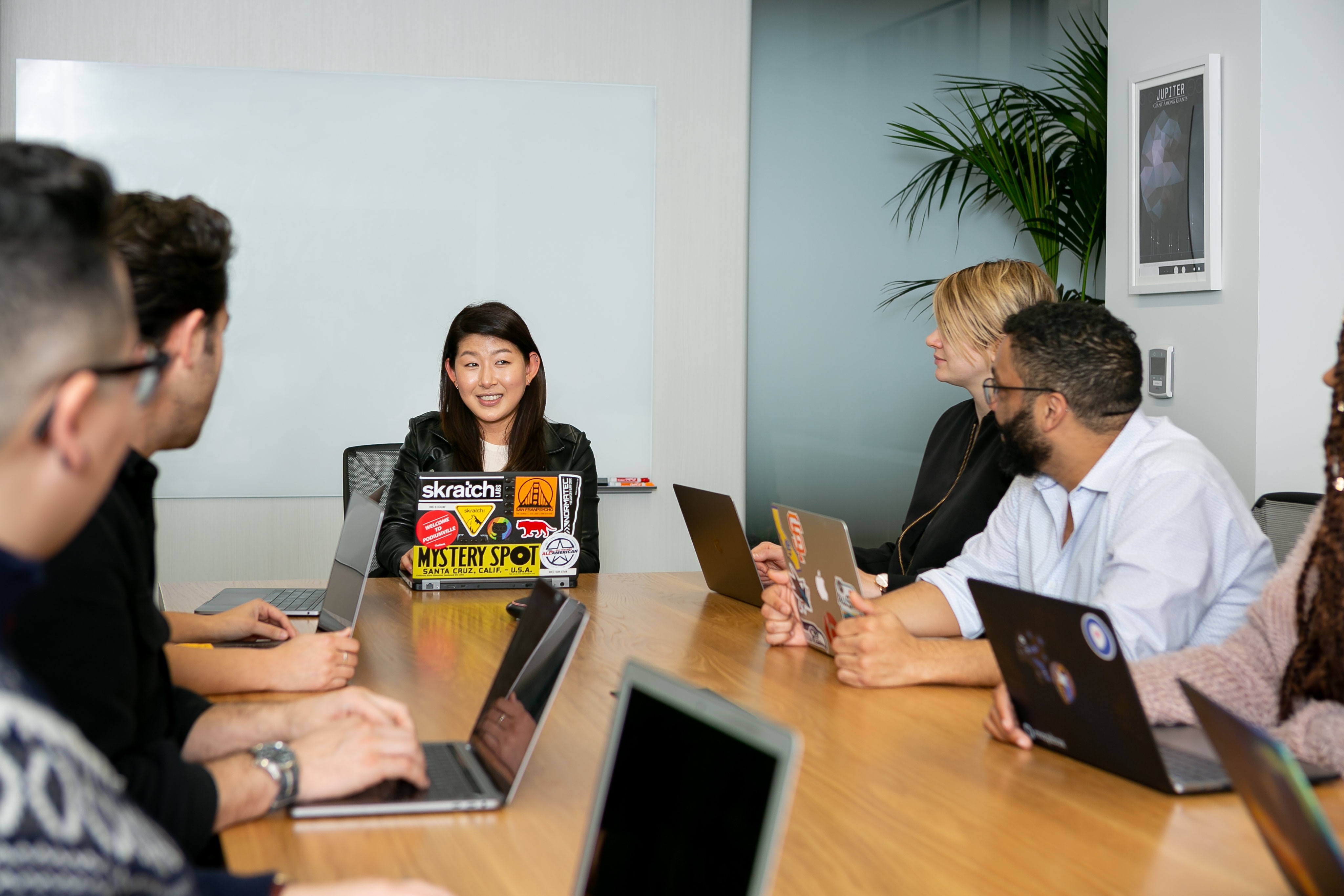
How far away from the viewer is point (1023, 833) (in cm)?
119

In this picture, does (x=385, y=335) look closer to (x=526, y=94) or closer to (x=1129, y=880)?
(x=526, y=94)

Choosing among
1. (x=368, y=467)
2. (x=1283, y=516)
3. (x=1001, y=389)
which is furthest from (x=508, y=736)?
(x=368, y=467)

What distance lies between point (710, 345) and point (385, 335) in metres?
1.22

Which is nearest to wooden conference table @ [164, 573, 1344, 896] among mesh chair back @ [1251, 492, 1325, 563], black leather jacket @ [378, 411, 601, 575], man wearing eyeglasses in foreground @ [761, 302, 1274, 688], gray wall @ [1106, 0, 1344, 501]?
man wearing eyeglasses in foreground @ [761, 302, 1274, 688]

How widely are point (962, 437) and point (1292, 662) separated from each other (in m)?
1.44

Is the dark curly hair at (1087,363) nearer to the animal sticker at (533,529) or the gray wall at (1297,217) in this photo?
the gray wall at (1297,217)

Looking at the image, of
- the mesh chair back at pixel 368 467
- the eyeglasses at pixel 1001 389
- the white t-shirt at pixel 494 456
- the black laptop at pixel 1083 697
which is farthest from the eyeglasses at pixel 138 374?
the mesh chair back at pixel 368 467

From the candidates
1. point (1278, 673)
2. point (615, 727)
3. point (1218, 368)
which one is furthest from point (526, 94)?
point (615, 727)

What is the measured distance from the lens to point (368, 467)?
3.35 meters

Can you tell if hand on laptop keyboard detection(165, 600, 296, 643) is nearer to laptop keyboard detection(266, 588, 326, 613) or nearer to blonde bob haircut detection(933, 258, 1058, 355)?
laptop keyboard detection(266, 588, 326, 613)

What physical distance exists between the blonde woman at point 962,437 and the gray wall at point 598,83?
1505 mm

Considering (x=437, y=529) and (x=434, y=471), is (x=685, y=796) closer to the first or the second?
(x=437, y=529)

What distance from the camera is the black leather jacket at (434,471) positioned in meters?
2.97

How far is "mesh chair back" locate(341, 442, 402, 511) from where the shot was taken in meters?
3.35
